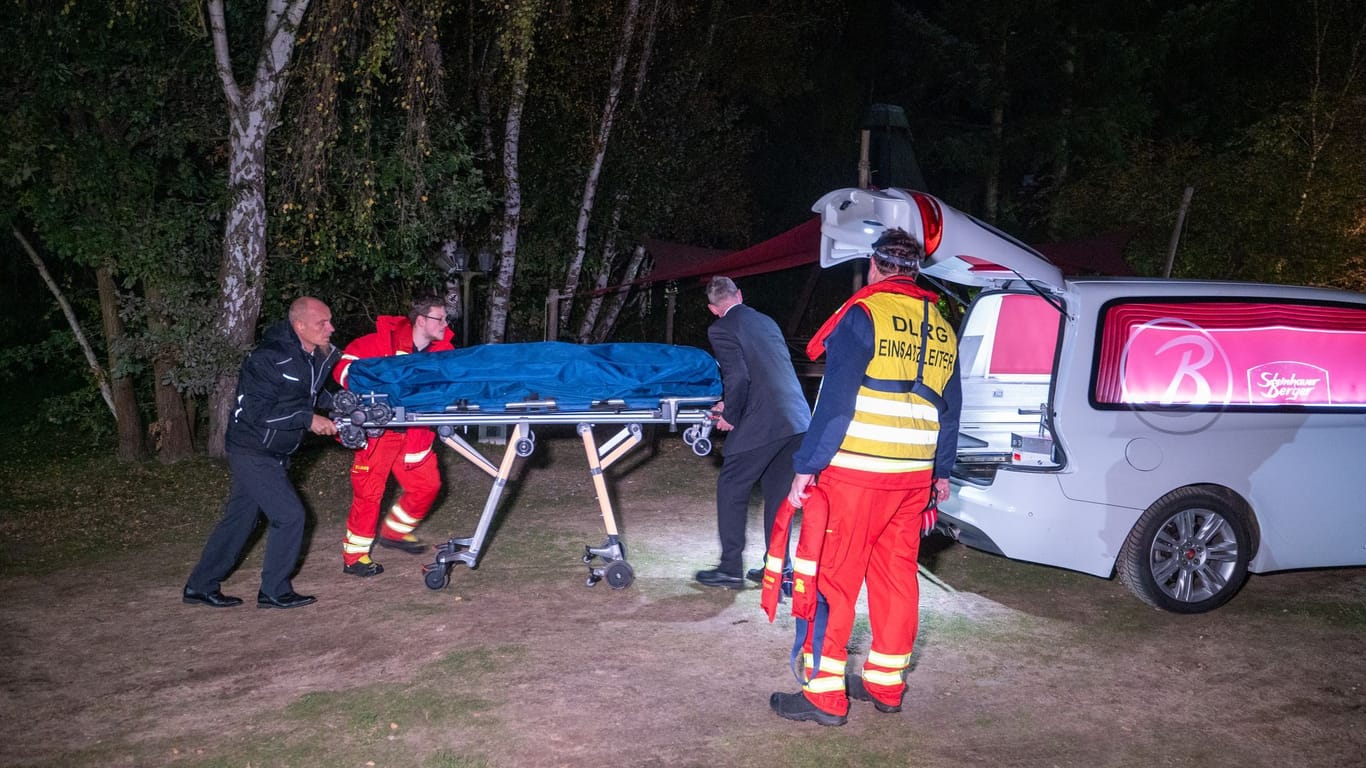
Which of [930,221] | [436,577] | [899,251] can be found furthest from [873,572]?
[436,577]

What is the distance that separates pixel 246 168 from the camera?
961cm

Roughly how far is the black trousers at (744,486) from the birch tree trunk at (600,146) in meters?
7.68

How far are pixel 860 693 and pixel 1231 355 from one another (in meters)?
3.04

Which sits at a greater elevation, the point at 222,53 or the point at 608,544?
the point at 222,53

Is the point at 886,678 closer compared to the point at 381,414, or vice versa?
the point at 886,678

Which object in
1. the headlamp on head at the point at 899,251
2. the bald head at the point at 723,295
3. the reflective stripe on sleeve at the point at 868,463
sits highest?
the headlamp on head at the point at 899,251

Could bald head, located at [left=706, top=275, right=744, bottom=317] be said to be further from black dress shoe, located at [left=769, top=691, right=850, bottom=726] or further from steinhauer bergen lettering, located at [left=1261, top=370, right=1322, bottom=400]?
steinhauer bergen lettering, located at [left=1261, top=370, right=1322, bottom=400]

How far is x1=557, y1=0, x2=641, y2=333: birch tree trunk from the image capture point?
45.2 feet

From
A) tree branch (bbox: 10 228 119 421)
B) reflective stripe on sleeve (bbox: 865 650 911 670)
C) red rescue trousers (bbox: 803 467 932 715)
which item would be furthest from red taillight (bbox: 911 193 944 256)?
tree branch (bbox: 10 228 119 421)

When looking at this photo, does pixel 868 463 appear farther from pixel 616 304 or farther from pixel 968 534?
pixel 616 304

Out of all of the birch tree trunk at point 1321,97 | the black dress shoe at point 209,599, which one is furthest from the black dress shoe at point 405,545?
the birch tree trunk at point 1321,97

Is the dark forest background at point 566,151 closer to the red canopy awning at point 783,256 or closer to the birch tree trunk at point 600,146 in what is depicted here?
the birch tree trunk at point 600,146

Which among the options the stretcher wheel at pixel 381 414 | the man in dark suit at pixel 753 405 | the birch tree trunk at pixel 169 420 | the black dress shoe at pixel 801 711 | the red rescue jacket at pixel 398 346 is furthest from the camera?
the birch tree trunk at pixel 169 420

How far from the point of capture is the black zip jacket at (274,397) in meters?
5.98
